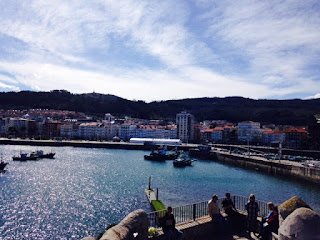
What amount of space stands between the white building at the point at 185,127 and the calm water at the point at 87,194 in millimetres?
84055

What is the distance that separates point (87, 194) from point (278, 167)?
119 ft

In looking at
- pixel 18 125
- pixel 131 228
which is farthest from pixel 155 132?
pixel 131 228

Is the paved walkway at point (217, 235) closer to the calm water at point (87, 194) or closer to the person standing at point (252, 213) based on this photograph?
the person standing at point (252, 213)

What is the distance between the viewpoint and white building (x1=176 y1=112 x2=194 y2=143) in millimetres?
133000

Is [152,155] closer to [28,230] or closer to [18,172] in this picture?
[18,172]

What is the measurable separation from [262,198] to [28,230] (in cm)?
2243

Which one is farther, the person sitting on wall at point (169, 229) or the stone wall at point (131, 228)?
the person sitting on wall at point (169, 229)

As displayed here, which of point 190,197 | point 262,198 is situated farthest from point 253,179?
point 190,197

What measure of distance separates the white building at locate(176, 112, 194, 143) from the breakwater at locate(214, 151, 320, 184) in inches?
2334

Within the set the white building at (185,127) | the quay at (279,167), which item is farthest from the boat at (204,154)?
the white building at (185,127)

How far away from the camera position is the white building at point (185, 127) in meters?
133

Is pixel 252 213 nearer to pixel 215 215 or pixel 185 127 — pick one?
pixel 215 215

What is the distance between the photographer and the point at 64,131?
138 meters

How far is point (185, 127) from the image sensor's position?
134 meters
